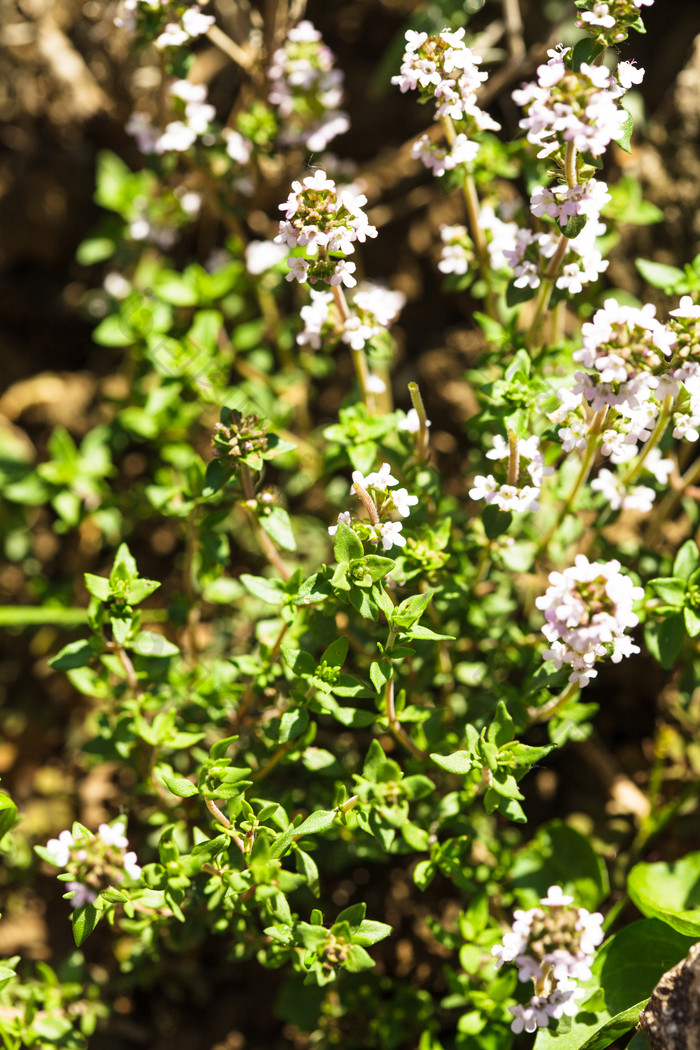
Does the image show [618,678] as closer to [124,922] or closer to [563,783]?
[563,783]

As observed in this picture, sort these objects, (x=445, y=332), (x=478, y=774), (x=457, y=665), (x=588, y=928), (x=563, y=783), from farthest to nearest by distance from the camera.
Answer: (x=445, y=332), (x=563, y=783), (x=457, y=665), (x=478, y=774), (x=588, y=928)

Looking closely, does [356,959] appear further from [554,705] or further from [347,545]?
[347,545]

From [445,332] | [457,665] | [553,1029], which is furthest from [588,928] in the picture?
[445,332]

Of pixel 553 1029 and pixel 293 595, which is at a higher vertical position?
pixel 293 595

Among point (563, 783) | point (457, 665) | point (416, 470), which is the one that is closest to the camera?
point (416, 470)

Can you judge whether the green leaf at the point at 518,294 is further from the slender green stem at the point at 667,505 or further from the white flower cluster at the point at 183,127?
the white flower cluster at the point at 183,127

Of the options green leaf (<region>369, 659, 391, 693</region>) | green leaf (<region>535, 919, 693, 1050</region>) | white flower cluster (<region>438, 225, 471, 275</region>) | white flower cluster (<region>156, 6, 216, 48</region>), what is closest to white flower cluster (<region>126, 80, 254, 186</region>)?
white flower cluster (<region>156, 6, 216, 48</region>)

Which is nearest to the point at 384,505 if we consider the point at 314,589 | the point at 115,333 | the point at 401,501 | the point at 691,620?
the point at 401,501
